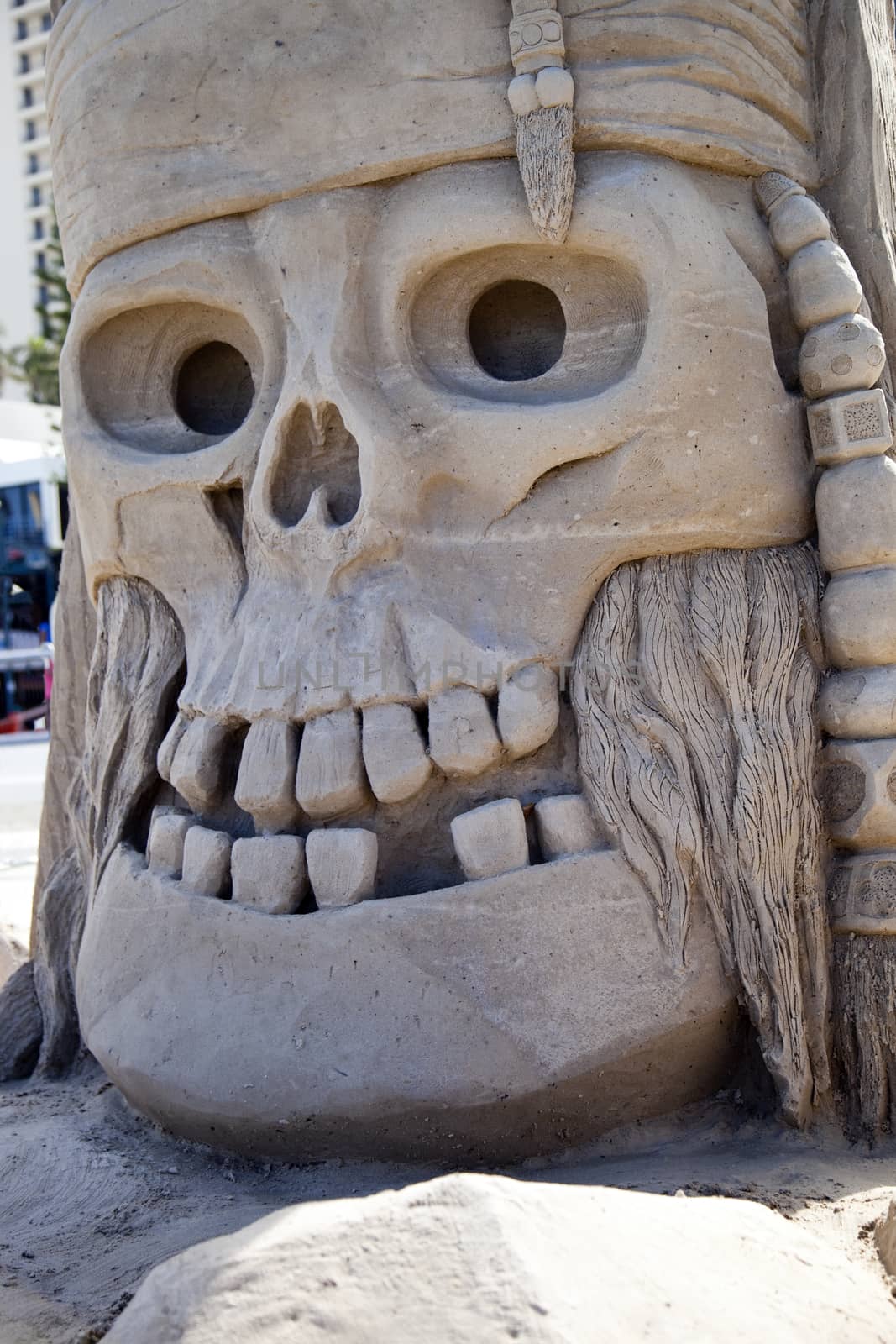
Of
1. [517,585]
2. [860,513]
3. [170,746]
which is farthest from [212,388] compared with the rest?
[860,513]

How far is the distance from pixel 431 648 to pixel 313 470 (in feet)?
1.46

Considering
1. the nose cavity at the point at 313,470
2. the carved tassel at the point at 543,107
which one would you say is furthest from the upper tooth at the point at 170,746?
the carved tassel at the point at 543,107

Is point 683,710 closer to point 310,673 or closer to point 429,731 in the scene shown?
point 429,731

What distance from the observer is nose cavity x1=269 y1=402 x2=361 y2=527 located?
2291 mm

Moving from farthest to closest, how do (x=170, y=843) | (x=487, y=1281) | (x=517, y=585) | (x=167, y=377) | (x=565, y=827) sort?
(x=167, y=377) → (x=170, y=843) → (x=517, y=585) → (x=565, y=827) → (x=487, y=1281)

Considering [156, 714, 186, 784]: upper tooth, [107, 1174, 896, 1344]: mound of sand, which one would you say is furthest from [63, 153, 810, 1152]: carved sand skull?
[107, 1174, 896, 1344]: mound of sand

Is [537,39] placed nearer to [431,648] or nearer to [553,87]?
[553,87]

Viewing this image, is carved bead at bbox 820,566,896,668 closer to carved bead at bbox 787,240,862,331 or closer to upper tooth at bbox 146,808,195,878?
carved bead at bbox 787,240,862,331

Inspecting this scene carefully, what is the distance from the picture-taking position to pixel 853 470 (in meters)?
2.18

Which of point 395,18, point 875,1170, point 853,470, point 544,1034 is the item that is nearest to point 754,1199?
point 875,1170

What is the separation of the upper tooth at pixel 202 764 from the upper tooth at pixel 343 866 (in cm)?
28

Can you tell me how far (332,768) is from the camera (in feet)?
6.95

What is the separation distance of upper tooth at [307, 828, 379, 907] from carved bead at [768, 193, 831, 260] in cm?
127

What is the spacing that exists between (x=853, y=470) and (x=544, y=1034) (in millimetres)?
1071
